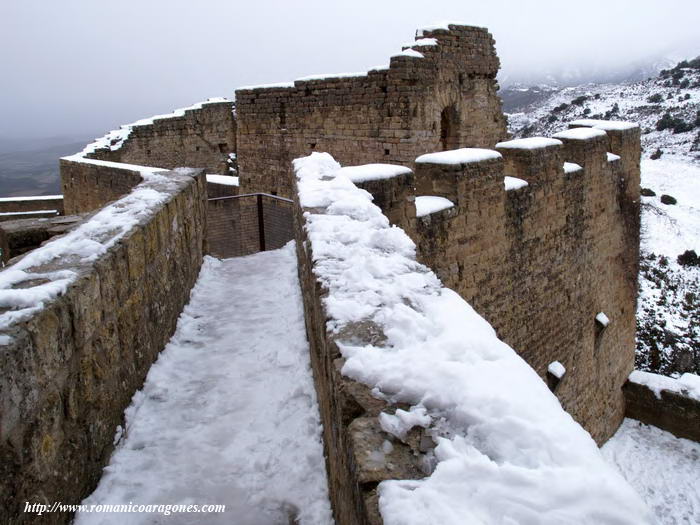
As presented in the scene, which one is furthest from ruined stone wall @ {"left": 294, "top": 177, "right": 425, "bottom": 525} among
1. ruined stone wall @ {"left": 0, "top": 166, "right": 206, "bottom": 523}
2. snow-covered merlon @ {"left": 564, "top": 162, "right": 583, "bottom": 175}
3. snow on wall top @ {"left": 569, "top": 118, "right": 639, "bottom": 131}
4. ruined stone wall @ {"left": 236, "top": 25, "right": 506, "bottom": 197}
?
snow on wall top @ {"left": 569, "top": 118, "right": 639, "bottom": 131}

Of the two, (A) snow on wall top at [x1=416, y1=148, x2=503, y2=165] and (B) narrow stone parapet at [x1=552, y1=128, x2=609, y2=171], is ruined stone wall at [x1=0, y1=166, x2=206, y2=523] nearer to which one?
(A) snow on wall top at [x1=416, y1=148, x2=503, y2=165]

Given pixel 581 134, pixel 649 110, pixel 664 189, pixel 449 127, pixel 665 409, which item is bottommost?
pixel 665 409

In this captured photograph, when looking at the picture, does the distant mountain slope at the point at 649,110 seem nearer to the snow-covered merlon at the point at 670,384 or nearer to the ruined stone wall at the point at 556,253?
the snow-covered merlon at the point at 670,384

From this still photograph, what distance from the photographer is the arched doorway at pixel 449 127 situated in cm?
1105

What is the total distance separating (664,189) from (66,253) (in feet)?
116

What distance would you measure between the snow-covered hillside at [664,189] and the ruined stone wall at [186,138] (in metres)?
15.3

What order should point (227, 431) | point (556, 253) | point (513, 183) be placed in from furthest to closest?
point (556, 253) < point (513, 183) < point (227, 431)

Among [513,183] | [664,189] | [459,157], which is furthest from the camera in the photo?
[664,189]

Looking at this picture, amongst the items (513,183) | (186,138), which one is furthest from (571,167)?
(186,138)

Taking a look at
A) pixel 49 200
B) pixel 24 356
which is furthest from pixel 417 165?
pixel 49 200

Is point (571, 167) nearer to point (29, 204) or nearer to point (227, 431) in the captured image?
point (227, 431)

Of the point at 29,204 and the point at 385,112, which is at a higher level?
the point at 385,112

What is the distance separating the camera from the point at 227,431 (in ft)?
11.5

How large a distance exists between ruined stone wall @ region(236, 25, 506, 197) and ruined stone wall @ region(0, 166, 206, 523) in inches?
244
